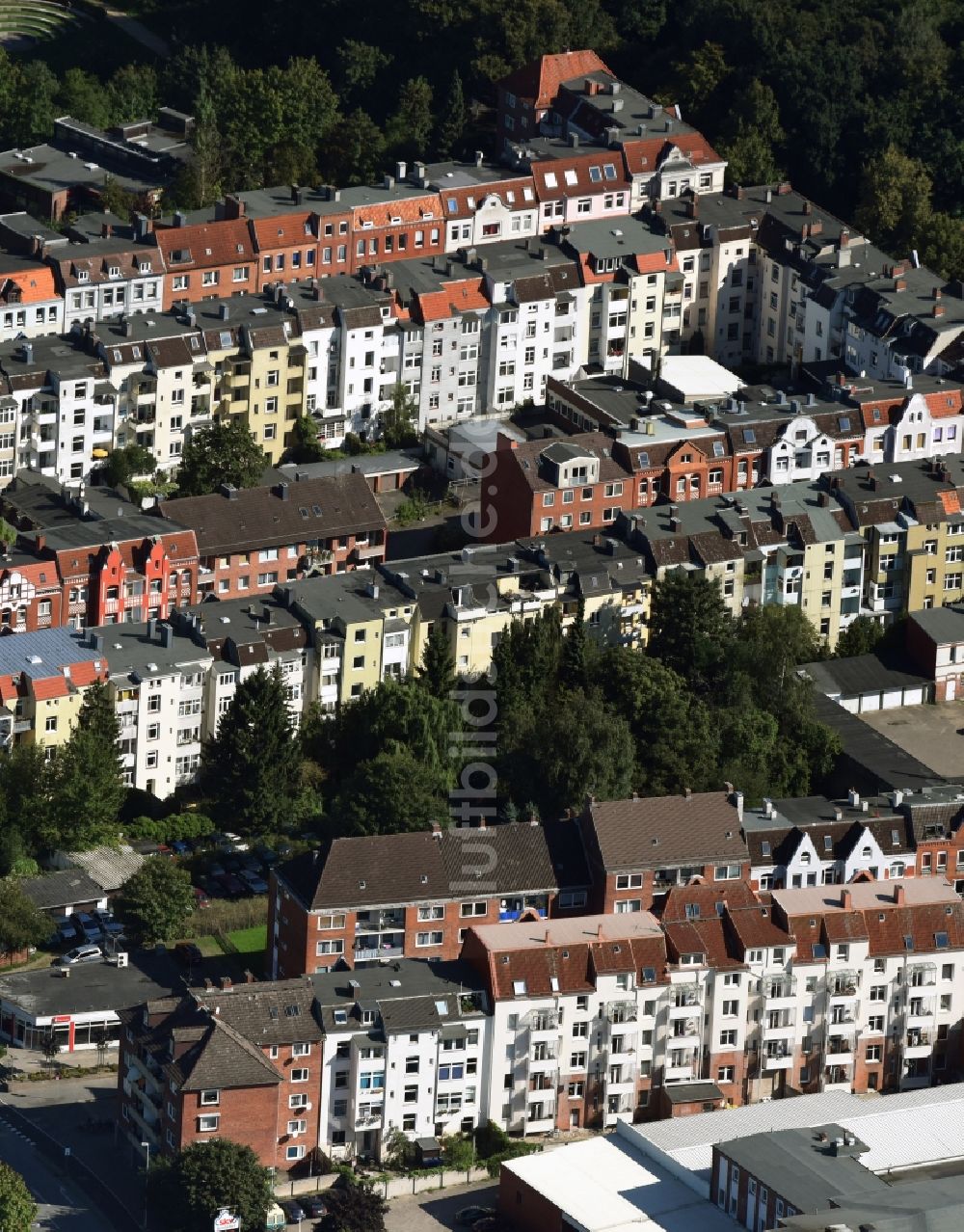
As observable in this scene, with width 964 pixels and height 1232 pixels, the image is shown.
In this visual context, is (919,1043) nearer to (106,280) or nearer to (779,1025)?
(779,1025)

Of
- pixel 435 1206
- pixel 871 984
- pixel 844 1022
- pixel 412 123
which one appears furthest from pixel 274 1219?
pixel 412 123

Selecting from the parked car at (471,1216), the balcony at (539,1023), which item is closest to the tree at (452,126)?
the balcony at (539,1023)

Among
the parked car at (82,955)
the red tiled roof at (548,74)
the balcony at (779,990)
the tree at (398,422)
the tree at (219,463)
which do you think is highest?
the red tiled roof at (548,74)

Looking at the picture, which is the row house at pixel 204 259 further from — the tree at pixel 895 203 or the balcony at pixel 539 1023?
the balcony at pixel 539 1023

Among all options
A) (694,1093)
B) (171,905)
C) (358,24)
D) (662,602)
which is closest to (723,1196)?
(694,1093)

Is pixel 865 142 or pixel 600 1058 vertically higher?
pixel 865 142

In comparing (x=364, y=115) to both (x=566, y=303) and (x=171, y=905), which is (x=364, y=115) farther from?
(x=171, y=905)

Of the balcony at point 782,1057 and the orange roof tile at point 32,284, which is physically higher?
the orange roof tile at point 32,284

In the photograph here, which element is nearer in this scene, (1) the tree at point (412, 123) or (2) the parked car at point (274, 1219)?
(2) the parked car at point (274, 1219)
